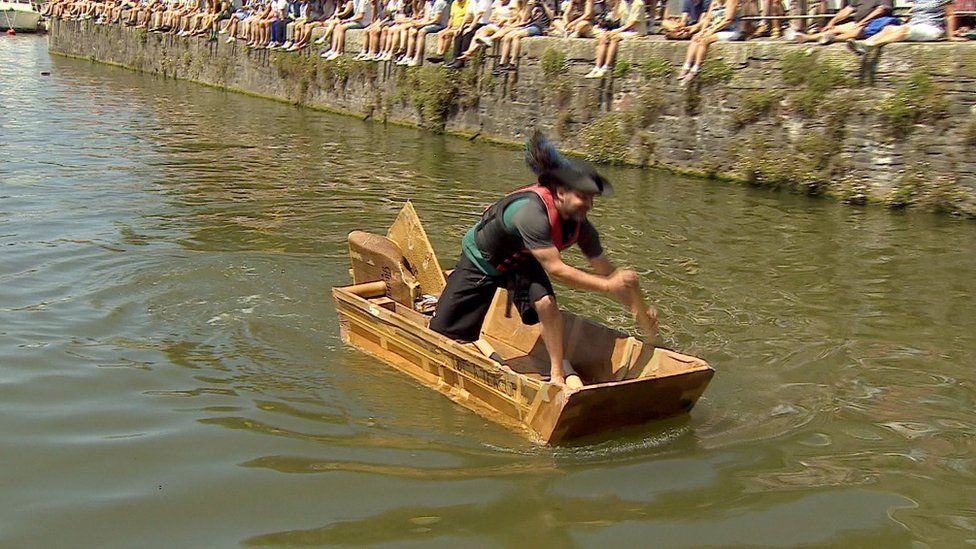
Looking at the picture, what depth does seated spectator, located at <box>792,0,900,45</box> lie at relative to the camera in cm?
1308

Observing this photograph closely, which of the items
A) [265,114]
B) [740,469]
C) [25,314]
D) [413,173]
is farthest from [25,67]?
[740,469]

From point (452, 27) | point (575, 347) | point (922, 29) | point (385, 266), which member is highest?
point (922, 29)

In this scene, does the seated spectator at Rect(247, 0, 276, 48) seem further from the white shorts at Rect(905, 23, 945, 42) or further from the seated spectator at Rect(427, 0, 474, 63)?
Result: the white shorts at Rect(905, 23, 945, 42)

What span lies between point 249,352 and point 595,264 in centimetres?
253

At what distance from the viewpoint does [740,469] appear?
546 cm

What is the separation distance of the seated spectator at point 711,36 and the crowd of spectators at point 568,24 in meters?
0.01

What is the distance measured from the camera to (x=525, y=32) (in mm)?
17906

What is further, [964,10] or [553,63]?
[553,63]

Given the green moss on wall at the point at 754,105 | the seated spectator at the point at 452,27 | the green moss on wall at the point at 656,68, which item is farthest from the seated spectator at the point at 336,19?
the green moss on wall at the point at 754,105

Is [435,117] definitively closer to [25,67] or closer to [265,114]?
[265,114]

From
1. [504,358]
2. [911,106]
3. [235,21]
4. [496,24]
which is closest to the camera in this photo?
[504,358]

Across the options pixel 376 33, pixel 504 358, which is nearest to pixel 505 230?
pixel 504 358

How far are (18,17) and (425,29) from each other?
134ft

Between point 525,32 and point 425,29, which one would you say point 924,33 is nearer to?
point 525,32
